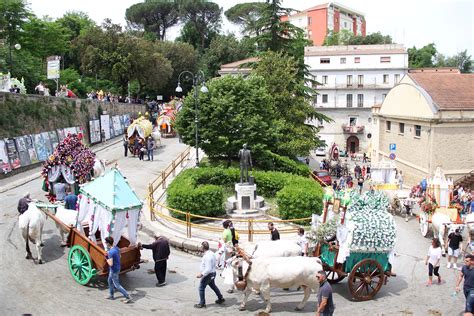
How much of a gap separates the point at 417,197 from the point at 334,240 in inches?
473

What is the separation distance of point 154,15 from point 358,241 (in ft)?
259

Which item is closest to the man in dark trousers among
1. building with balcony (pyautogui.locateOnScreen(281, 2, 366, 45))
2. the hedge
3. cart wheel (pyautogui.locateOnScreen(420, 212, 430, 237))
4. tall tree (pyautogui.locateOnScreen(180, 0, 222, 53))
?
the hedge

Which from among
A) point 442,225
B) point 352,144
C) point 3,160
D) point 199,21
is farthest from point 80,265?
point 199,21

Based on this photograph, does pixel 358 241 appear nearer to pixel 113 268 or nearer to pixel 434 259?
pixel 434 259

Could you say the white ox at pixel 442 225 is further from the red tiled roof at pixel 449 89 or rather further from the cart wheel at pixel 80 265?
the red tiled roof at pixel 449 89

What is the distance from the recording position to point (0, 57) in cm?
3716

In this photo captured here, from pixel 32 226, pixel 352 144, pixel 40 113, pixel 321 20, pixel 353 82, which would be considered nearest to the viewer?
pixel 32 226

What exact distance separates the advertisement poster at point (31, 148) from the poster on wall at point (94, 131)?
9.72m

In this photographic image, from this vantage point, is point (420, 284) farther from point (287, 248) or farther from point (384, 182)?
point (384, 182)

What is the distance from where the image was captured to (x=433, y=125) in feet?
95.9

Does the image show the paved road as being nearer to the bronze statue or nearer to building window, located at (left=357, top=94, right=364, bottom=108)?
the bronze statue

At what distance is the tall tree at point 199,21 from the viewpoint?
8069 centimetres

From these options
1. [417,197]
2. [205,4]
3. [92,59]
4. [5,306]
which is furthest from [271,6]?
[205,4]

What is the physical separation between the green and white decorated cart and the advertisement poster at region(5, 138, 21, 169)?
1906 centimetres
